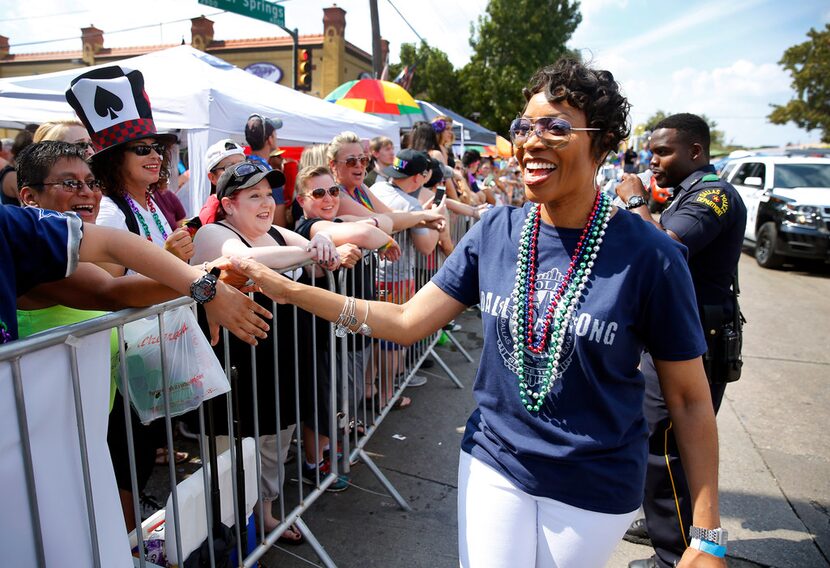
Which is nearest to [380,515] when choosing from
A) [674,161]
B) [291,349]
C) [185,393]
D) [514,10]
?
[291,349]

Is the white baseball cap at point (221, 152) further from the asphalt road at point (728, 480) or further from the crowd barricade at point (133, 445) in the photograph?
the asphalt road at point (728, 480)

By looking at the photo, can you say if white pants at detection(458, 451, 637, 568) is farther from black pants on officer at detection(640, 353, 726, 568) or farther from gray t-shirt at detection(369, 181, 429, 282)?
gray t-shirt at detection(369, 181, 429, 282)

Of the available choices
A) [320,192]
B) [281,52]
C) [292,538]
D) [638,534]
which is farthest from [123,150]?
[281,52]

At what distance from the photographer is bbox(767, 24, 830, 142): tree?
116 ft

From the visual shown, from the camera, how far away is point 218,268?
79.4 inches

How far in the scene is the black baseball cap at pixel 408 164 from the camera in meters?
4.66

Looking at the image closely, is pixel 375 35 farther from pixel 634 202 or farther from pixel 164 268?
pixel 164 268

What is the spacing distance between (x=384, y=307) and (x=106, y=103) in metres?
2.16

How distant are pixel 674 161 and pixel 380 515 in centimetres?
257

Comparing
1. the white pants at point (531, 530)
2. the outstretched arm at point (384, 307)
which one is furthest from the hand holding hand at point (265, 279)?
the white pants at point (531, 530)

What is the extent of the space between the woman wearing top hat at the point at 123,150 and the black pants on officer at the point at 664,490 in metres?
2.64

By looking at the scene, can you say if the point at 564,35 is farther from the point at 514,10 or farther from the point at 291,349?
the point at 291,349

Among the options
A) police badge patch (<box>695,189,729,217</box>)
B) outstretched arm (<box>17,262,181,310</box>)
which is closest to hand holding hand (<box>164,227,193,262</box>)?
outstretched arm (<box>17,262,181,310</box>)

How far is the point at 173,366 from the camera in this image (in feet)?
6.29
